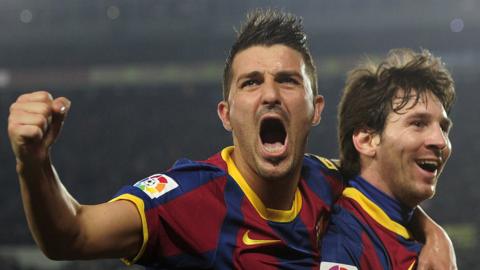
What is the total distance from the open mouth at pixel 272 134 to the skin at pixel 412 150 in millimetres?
496

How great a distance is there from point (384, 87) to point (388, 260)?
2.79ft

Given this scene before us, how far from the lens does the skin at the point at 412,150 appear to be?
2.63 metres

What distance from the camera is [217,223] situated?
214cm

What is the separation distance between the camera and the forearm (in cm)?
151

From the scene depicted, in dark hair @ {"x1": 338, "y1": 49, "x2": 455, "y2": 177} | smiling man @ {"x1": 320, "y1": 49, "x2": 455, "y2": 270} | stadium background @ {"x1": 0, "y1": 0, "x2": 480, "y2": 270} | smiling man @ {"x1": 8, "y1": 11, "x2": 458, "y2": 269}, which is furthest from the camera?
stadium background @ {"x1": 0, "y1": 0, "x2": 480, "y2": 270}

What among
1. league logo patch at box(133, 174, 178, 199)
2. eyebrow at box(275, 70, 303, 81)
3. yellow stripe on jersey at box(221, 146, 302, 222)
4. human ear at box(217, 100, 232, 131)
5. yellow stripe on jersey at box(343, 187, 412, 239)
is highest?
eyebrow at box(275, 70, 303, 81)

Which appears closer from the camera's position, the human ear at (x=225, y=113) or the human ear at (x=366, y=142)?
the human ear at (x=225, y=113)

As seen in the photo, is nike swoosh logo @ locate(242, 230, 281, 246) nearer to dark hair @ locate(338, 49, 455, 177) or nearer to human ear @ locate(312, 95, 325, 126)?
human ear @ locate(312, 95, 325, 126)

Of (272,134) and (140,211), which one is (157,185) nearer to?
(140,211)

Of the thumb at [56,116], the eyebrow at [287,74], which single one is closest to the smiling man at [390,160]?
the eyebrow at [287,74]

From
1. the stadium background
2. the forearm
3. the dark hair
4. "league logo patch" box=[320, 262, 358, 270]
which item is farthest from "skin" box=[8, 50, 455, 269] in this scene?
the stadium background

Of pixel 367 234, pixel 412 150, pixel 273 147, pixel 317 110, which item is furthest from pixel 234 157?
pixel 412 150

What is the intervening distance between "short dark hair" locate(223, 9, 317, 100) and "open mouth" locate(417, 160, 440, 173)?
1.97ft

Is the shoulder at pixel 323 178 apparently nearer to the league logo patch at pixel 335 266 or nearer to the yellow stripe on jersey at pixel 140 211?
the league logo patch at pixel 335 266
